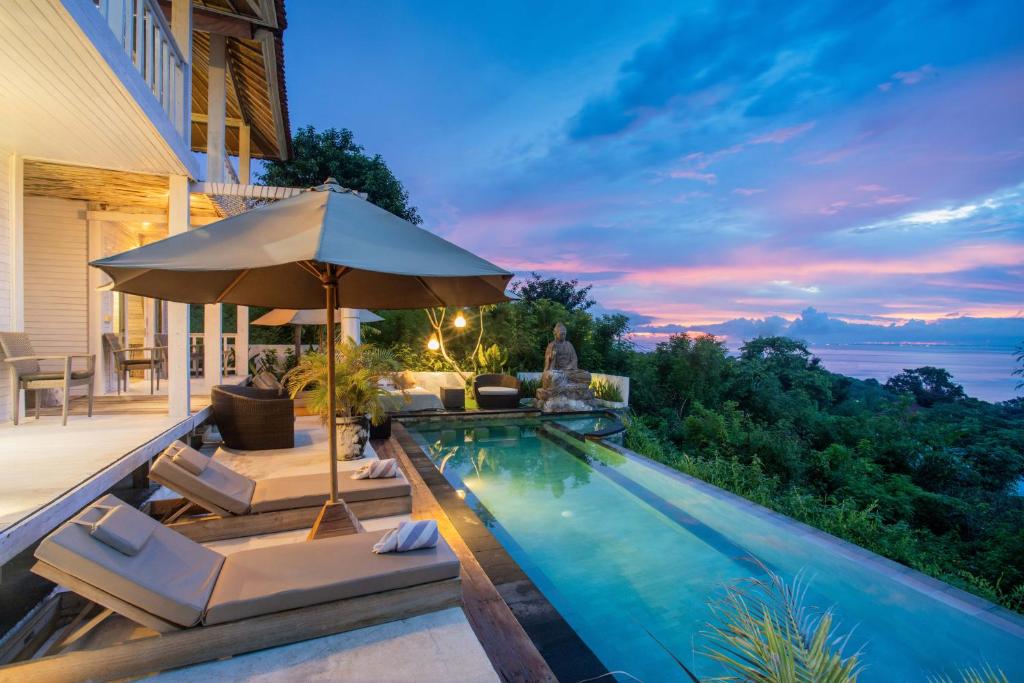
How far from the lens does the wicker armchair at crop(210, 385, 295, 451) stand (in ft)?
19.0

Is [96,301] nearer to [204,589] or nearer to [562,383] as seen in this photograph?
[204,589]

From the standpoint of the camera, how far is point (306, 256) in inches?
83.7

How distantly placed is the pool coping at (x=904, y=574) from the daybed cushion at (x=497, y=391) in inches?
233

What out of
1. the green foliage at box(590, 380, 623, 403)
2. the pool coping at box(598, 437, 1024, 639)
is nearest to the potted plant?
the pool coping at box(598, 437, 1024, 639)

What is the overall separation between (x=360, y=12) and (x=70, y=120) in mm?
18176

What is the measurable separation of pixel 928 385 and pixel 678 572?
77.1 ft

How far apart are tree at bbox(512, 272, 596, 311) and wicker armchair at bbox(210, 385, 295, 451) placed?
21.9 meters

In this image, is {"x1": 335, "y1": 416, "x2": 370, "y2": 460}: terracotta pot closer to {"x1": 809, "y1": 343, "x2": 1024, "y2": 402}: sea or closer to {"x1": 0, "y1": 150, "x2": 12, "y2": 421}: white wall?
{"x1": 0, "y1": 150, "x2": 12, "y2": 421}: white wall

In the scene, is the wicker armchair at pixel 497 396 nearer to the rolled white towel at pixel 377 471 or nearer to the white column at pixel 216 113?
the white column at pixel 216 113

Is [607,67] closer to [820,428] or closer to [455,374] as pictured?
[455,374]

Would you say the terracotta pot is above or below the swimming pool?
above

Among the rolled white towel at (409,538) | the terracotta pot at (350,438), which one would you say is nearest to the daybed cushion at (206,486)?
the rolled white towel at (409,538)

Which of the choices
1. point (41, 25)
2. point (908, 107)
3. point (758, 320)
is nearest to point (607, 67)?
point (908, 107)

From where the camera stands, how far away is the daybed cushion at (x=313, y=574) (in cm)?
214
